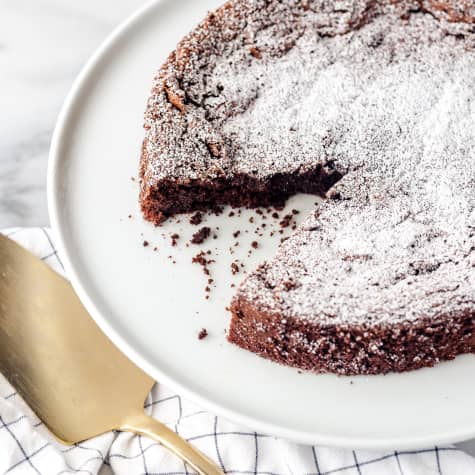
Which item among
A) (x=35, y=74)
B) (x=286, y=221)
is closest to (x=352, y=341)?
(x=286, y=221)

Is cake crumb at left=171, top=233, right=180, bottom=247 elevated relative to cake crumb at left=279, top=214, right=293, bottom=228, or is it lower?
lower

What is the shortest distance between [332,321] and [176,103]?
3.27 ft

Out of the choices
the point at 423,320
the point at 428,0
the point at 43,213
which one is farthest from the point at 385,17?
the point at 43,213

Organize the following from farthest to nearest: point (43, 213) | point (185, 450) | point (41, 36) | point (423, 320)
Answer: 1. point (41, 36)
2. point (43, 213)
3. point (185, 450)
4. point (423, 320)

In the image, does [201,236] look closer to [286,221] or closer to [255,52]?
[286,221]

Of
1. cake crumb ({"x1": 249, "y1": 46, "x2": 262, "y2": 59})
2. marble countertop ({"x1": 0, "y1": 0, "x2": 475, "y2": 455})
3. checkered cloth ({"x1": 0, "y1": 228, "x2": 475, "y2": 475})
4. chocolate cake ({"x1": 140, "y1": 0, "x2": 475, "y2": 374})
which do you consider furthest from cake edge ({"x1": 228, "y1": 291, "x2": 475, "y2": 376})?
marble countertop ({"x1": 0, "y1": 0, "x2": 475, "y2": 455})

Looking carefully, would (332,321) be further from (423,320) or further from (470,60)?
(470,60)

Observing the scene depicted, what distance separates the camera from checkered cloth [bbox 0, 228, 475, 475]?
2.73m

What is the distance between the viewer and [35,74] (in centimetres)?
384

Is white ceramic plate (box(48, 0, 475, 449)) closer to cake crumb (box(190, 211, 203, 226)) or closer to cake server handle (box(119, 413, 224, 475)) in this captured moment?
cake crumb (box(190, 211, 203, 226))

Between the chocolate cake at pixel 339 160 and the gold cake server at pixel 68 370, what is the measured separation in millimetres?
424

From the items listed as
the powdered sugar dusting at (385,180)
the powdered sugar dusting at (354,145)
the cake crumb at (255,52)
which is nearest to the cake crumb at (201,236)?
the powdered sugar dusting at (354,145)

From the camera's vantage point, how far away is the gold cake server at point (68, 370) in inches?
109

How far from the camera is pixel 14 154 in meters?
3.61
